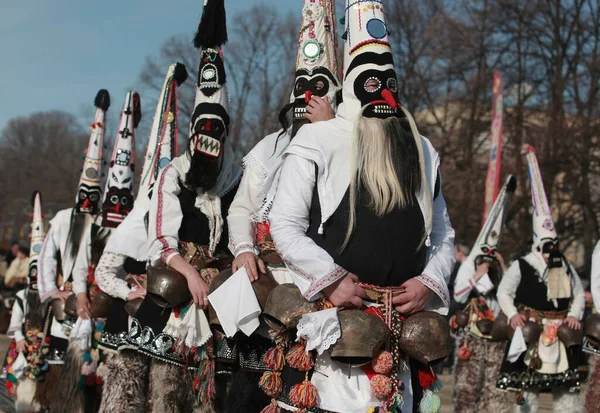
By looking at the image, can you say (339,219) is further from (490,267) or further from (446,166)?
(446,166)

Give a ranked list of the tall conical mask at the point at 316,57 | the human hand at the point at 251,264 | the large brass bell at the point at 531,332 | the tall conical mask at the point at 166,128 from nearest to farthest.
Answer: the human hand at the point at 251,264, the tall conical mask at the point at 316,57, the tall conical mask at the point at 166,128, the large brass bell at the point at 531,332

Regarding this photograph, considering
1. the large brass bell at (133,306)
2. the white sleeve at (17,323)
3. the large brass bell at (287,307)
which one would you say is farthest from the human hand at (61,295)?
the large brass bell at (287,307)

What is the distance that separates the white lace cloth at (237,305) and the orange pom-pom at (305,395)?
672 mm

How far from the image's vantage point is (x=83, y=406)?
777 cm

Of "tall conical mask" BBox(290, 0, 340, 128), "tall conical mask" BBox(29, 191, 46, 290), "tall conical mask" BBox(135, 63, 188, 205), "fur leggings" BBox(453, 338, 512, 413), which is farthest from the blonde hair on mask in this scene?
"tall conical mask" BBox(29, 191, 46, 290)

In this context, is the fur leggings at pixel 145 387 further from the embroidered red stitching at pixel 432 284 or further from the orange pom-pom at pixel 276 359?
the embroidered red stitching at pixel 432 284

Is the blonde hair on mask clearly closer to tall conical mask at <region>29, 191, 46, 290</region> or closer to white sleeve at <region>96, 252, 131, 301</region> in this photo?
white sleeve at <region>96, 252, 131, 301</region>

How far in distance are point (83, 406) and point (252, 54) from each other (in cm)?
2098

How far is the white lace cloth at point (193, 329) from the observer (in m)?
5.44

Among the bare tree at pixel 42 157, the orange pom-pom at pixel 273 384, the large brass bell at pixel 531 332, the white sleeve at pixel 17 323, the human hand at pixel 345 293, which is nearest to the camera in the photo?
the human hand at pixel 345 293

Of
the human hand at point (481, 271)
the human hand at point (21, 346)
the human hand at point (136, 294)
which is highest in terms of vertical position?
the human hand at point (481, 271)

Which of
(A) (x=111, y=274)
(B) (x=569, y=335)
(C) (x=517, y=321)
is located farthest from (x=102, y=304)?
(B) (x=569, y=335)

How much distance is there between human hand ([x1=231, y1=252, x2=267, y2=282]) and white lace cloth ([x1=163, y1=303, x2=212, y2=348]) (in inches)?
32.2

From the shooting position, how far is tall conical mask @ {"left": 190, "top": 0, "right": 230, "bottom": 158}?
225 inches
